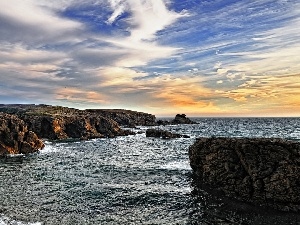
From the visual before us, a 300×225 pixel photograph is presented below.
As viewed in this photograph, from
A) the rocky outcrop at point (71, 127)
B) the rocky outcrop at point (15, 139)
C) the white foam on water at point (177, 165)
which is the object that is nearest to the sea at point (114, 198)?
the white foam on water at point (177, 165)

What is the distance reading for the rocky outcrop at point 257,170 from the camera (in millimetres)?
34156

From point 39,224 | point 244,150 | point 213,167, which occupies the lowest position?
point 39,224

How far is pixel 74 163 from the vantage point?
213 feet

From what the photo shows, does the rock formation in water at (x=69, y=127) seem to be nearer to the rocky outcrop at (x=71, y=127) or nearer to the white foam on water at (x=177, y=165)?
the rocky outcrop at (x=71, y=127)

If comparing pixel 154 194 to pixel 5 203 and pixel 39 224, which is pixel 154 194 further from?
pixel 5 203

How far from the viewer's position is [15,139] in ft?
271

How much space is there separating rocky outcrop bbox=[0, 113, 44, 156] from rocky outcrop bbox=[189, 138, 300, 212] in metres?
55.5

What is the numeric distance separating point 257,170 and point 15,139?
67130 mm

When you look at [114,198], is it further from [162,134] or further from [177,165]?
[162,134]

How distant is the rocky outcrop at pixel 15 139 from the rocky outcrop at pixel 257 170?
182 feet

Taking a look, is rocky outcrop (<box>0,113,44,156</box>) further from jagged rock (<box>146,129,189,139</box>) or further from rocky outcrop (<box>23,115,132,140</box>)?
jagged rock (<box>146,129,189,139</box>)

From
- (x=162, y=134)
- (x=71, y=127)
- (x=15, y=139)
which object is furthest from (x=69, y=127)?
(x=15, y=139)

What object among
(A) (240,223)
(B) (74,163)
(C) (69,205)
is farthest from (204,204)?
(B) (74,163)

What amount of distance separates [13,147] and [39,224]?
56.4 m
